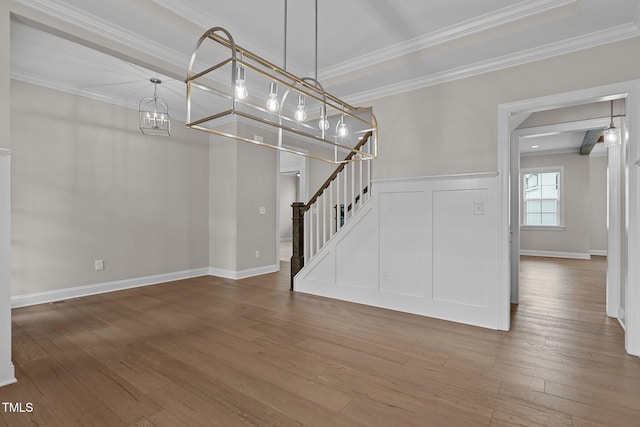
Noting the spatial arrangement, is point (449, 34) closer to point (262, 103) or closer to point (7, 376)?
point (262, 103)

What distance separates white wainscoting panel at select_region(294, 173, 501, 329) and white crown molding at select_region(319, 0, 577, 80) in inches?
53.2

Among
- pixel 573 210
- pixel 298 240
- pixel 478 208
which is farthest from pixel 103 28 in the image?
pixel 573 210

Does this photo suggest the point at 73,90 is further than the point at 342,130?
Yes

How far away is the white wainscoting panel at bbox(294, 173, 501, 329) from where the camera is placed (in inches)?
124

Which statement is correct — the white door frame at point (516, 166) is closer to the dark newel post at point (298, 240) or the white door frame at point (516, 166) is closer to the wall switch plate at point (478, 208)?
the wall switch plate at point (478, 208)

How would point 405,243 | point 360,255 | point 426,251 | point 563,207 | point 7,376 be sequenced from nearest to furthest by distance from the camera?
point 7,376
point 426,251
point 405,243
point 360,255
point 563,207

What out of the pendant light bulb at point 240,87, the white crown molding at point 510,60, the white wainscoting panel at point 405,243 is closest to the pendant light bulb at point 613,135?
the white crown molding at point 510,60

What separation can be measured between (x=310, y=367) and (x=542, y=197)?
864cm

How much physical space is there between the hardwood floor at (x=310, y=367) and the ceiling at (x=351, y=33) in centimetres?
258

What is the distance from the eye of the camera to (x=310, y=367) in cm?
228

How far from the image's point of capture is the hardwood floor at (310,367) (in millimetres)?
1763

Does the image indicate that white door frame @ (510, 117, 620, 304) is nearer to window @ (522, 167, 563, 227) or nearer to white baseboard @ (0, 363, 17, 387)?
window @ (522, 167, 563, 227)

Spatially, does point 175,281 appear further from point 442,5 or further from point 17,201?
point 442,5

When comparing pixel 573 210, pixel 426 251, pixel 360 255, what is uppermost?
pixel 573 210
